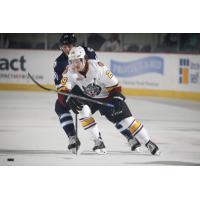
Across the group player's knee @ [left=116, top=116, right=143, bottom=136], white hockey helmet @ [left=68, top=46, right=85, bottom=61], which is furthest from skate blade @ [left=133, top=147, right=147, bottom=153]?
white hockey helmet @ [left=68, top=46, right=85, bottom=61]

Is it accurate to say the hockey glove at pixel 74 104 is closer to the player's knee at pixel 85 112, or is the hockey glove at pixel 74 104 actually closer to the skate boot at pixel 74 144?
the player's knee at pixel 85 112

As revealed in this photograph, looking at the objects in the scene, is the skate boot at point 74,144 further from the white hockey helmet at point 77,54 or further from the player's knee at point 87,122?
the white hockey helmet at point 77,54

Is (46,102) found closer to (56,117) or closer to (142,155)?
(56,117)

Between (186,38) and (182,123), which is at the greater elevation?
(186,38)

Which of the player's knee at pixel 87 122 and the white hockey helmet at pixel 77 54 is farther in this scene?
the player's knee at pixel 87 122

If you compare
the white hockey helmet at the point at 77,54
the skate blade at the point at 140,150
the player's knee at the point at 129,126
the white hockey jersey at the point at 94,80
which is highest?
the white hockey helmet at the point at 77,54

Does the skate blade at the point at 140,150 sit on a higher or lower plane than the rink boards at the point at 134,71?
lower

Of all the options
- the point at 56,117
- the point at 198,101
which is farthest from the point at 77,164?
the point at 198,101

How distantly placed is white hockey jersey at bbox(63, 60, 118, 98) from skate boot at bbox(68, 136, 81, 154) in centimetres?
38

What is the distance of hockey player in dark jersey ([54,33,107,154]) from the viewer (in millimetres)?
9172

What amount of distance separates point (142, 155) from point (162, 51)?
0.87 m

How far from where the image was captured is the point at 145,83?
9633 millimetres

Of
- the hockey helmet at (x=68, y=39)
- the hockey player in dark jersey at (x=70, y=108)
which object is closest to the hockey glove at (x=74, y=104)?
the hockey player in dark jersey at (x=70, y=108)

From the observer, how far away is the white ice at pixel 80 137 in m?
9.21
